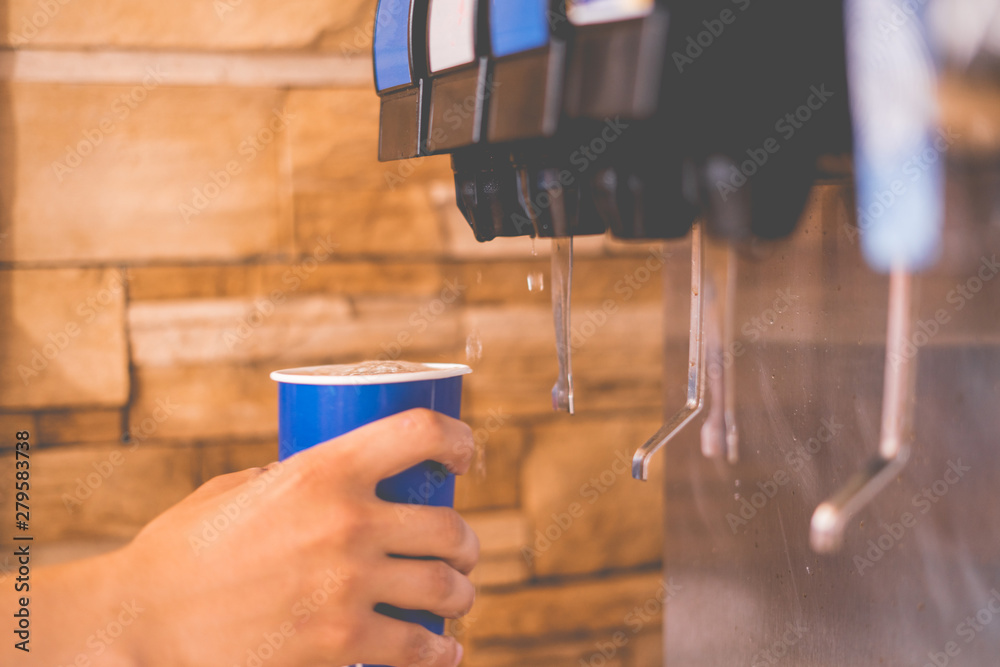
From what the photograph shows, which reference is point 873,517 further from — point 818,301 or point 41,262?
point 41,262

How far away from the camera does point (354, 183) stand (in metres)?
0.80

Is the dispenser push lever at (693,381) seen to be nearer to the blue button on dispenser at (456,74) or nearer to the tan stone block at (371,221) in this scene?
the blue button on dispenser at (456,74)

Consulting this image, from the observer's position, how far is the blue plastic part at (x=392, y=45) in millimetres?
404

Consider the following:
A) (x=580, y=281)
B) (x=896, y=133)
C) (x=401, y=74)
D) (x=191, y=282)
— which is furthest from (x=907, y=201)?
(x=191, y=282)

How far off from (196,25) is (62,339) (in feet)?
1.08

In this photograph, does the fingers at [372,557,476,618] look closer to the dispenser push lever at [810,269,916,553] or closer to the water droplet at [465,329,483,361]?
the dispenser push lever at [810,269,916,553]

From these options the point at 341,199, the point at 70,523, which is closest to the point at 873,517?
the point at 341,199

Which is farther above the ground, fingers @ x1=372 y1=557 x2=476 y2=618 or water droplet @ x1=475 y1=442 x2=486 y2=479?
fingers @ x1=372 y1=557 x2=476 y2=618

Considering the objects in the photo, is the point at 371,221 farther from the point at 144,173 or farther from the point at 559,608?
the point at 559,608

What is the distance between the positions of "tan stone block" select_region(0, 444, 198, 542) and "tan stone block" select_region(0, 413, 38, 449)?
14 mm

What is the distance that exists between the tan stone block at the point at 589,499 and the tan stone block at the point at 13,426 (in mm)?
489

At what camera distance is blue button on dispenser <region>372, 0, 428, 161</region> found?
1.29 ft

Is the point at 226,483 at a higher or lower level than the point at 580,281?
lower

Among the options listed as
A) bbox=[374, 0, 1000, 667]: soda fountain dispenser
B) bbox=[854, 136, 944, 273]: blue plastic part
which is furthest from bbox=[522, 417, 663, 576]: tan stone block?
bbox=[854, 136, 944, 273]: blue plastic part
